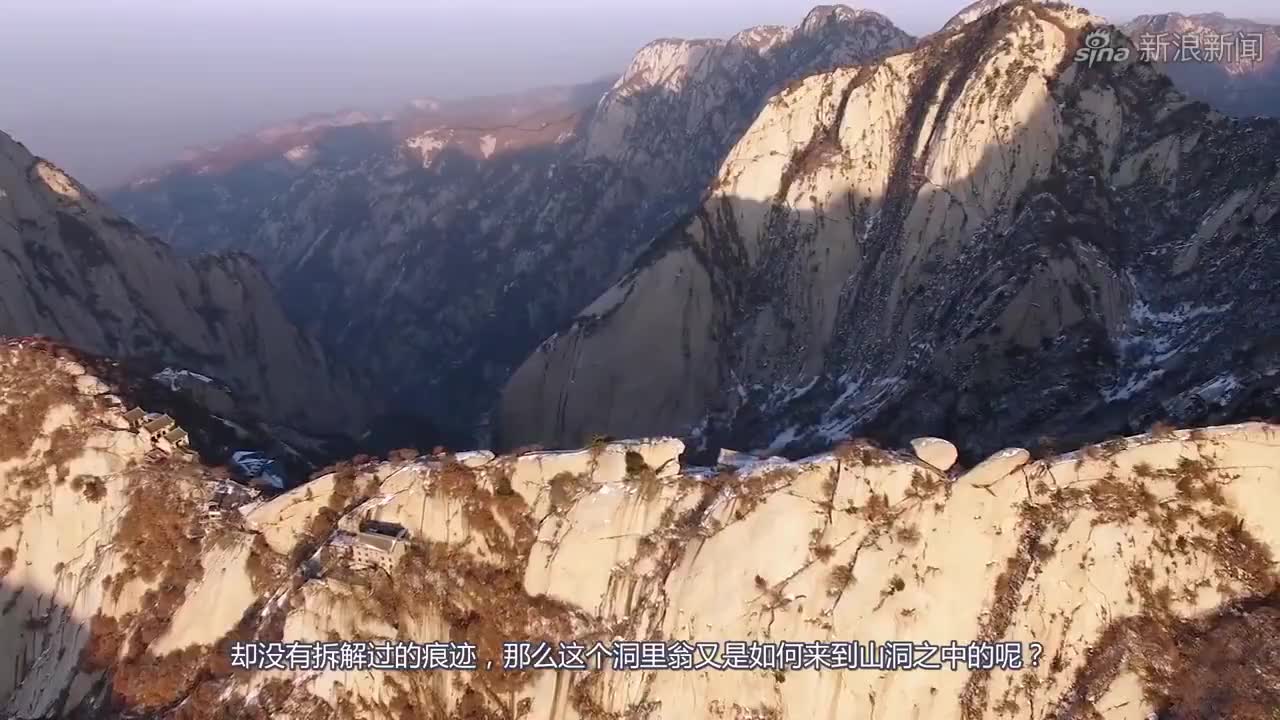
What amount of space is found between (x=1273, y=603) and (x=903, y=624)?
29.0 ft

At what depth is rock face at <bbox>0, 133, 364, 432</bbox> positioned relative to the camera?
57406 mm

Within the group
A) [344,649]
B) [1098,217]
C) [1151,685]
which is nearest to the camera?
[1151,685]

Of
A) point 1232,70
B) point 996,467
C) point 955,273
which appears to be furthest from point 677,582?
point 1232,70

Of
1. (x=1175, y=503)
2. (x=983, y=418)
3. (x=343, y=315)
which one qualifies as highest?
(x=1175, y=503)

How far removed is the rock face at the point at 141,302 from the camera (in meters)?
57.4

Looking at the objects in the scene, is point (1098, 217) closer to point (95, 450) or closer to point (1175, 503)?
point (1175, 503)

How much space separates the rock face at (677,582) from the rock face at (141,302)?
36.5m

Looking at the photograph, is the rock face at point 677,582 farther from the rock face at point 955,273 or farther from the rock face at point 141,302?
the rock face at point 141,302

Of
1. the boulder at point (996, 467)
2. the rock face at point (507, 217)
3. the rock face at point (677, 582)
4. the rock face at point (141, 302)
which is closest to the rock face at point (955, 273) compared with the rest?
the rock face at point (677, 582)

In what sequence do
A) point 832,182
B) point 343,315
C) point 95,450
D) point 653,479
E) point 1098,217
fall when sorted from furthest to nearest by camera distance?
1. point 343,315
2. point 832,182
3. point 1098,217
4. point 95,450
5. point 653,479

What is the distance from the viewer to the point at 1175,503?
2070 centimetres

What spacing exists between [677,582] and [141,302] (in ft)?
198

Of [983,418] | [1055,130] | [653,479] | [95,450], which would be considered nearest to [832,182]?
[1055,130]

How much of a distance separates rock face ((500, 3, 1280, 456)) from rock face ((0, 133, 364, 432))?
79.0 feet
